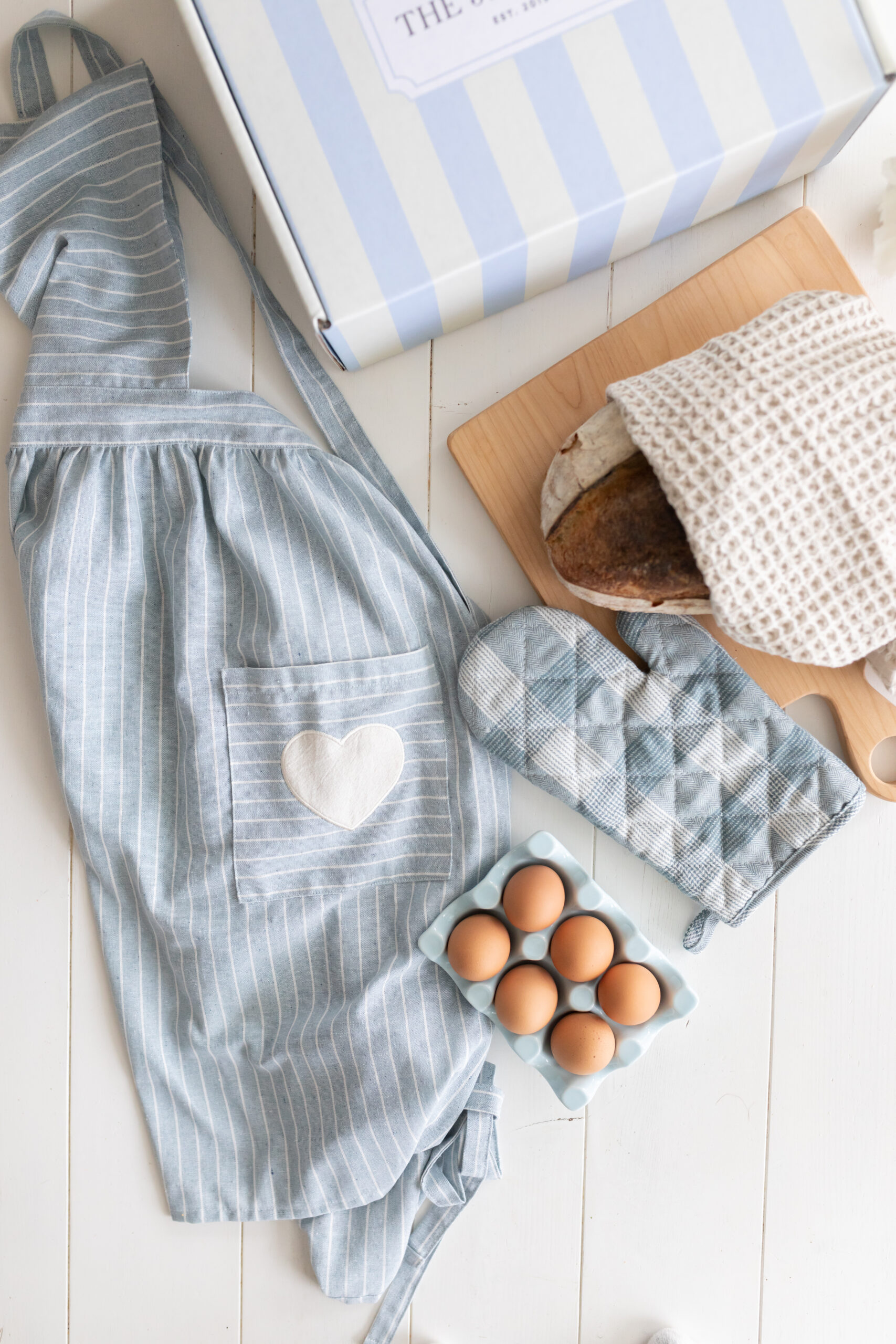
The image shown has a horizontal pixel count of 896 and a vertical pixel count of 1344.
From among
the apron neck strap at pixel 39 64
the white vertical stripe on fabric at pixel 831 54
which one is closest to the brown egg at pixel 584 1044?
the white vertical stripe on fabric at pixel 831 54

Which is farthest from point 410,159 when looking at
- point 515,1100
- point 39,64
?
point 515,1100

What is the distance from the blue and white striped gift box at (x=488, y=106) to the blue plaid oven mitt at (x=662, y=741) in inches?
11.7

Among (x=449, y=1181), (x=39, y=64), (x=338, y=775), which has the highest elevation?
(x=39, y=64)

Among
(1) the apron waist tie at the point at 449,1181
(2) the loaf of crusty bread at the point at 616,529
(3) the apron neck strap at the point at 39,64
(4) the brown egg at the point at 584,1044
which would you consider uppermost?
(3) the apron neck strap at the point at 39,64

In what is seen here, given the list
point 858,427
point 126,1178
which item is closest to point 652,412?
point 858,427

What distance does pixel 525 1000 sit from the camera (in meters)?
0.67

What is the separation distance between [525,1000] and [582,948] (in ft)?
0.21

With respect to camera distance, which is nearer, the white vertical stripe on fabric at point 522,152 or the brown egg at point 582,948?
the white vertical stripe on fabric at point 522,152

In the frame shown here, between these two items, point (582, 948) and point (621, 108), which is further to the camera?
point (582, 948)

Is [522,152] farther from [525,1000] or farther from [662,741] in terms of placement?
[525,1000]

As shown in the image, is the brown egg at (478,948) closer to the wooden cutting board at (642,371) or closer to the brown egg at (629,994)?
the brown egg at (629,994)

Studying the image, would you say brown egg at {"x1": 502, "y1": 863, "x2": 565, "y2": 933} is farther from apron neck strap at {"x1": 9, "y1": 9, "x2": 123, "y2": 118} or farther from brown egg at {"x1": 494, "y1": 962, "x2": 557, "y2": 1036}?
apron neck strap at {"x1": 9, "y1": 9, "x2": 123, "y2": 118}

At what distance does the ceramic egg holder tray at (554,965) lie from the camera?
0.69 metres

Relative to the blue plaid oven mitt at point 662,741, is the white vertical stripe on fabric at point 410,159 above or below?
above
